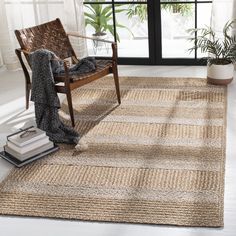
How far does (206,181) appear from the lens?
287 centimetres

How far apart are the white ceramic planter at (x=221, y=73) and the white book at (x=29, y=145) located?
65.5 inches

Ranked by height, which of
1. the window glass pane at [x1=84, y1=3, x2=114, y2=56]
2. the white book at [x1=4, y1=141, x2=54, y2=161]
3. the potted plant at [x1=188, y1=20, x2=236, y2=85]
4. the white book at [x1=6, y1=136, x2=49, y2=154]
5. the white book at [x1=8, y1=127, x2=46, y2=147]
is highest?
the window glass pane at [x1=84, y1=3, x2=114, y2=56]

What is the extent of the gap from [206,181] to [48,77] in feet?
4.47

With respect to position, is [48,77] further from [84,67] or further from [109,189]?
[109,189]

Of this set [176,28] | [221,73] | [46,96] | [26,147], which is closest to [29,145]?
[26,147]

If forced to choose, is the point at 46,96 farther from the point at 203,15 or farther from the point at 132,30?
the point at 203,15

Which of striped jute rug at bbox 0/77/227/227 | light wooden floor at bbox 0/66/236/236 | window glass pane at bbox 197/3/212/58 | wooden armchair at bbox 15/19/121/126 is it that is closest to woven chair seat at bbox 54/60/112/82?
wooden armchair at bbox 15/19/121/126

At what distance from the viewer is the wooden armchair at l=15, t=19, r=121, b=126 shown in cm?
359

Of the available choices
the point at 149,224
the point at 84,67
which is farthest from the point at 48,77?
the point at 149,224

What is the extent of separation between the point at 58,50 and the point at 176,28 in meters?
1.32

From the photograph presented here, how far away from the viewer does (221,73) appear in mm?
4191

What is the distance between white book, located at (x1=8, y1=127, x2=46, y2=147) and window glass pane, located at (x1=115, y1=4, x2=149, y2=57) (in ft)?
6.59

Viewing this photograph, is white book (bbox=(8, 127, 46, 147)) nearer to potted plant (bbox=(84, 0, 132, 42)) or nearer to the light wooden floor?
the light wooden floor

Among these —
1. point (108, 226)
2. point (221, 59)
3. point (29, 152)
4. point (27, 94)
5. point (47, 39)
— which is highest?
point (47, 39)
